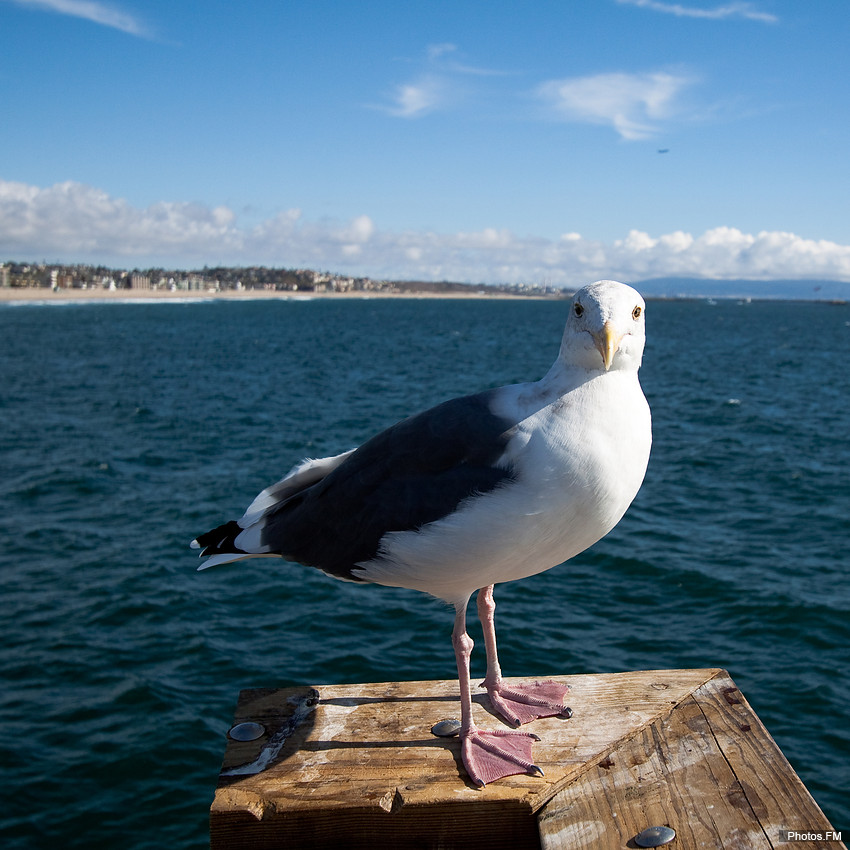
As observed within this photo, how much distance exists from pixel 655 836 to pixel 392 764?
127cm

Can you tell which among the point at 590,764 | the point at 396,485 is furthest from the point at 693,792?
Answer: the point at 396,485

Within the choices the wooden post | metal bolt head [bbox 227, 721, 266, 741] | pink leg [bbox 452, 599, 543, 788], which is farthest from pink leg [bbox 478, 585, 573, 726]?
metal bolt head [bbox 227, 721, 266, 741]

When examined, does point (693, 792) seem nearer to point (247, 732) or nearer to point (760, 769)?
point (760, 769)

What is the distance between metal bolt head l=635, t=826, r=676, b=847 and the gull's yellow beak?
186 cm

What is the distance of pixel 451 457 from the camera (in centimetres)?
398

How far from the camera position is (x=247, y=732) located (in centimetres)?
418

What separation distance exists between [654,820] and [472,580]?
128 cm

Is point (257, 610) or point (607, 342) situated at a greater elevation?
point (607, 342)

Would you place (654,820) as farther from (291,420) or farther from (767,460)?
(291,420)

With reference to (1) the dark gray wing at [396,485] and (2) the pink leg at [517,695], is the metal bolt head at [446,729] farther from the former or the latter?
(1) the dark gray wing at [396,485]

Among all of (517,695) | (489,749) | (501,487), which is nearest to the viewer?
(501,487)

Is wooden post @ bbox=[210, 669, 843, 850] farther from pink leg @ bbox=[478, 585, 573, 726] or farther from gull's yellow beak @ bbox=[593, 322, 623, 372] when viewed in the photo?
gull's yellow beak @ bbox=[593, 322, 623, 372]

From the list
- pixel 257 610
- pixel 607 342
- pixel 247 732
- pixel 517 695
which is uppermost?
pixel 607 342

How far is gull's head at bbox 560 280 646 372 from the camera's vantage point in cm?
359
